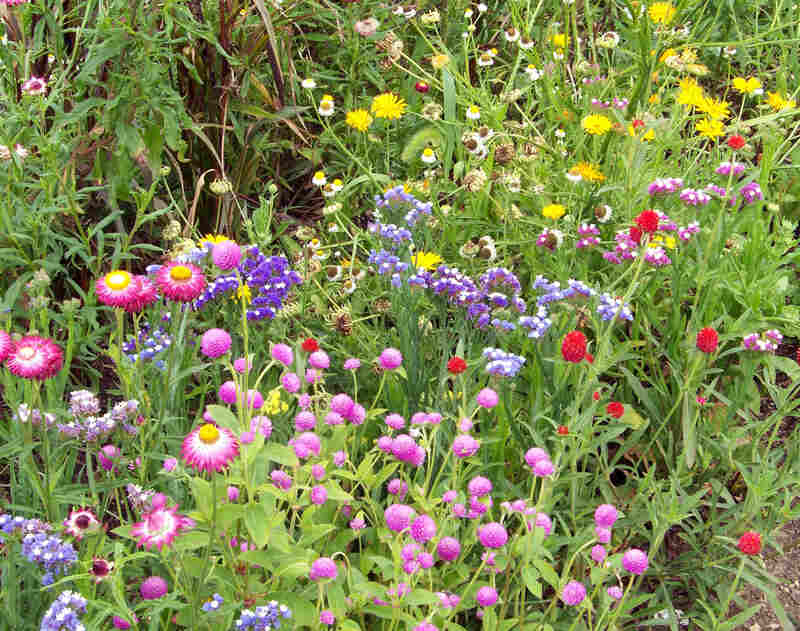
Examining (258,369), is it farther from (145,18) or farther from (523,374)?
(145,18)

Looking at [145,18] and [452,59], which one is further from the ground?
[145,18]

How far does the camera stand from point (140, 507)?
1843 mm

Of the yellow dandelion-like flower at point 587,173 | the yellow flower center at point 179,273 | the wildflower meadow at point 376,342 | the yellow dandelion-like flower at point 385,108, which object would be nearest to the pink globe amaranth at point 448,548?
the wildflower meadow at point 376,342

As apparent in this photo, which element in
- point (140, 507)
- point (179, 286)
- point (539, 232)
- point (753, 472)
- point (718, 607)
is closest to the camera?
point (179, 286)

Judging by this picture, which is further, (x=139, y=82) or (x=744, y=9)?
(x=744, y=9)

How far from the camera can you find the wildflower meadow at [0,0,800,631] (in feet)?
5.54

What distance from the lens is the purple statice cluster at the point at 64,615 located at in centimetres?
144

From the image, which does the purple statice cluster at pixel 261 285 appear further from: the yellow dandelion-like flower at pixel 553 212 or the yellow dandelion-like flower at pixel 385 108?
the yellow dandelion-like flower at pixel 385 108

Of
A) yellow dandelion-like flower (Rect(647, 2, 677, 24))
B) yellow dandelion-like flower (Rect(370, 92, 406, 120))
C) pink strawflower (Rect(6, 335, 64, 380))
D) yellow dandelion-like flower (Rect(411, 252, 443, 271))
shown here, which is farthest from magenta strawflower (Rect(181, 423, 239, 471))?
yellow dandelion-like flower (Rect(647, 2, 677, 24))

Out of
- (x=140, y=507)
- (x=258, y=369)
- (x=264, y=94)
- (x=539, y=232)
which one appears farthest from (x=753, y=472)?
(x=264, y=94)

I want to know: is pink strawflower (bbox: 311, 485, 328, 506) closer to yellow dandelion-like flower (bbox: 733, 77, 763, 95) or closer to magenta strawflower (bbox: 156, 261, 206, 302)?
magenta strawflower (bbox: 156, 261, 206, 302)

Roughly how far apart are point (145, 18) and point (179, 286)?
4.62 feet

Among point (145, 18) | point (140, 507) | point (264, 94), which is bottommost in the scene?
point (140, 507)

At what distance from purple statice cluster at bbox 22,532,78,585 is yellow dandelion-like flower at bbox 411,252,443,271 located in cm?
128
